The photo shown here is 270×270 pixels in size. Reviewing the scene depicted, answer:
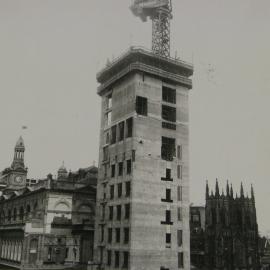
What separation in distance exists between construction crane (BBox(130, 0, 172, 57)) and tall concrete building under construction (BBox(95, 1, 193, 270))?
667cm

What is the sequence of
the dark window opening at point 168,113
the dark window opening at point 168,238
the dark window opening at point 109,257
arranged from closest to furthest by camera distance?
the dark window opening at point 168,238 < the dark window opening at point 109,257 < the dark window opening at point 168,113

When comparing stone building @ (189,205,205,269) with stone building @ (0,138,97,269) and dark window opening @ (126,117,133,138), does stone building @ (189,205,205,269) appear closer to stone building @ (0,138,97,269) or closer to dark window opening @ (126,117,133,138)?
stone building @ (0,138,97,269)

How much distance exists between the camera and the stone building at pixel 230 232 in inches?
3962

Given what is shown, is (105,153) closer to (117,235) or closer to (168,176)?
(168,176)

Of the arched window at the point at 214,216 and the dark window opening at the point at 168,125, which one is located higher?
the dark window opening at the point at 168,125

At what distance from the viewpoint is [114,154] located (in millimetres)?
65188

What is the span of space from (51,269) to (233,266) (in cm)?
5077

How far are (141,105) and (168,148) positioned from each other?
27.6 feet

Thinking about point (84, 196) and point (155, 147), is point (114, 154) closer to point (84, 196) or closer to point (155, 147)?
point (155, 147)

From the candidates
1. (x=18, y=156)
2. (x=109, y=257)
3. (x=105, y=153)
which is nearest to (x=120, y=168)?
(x=105, y=153)

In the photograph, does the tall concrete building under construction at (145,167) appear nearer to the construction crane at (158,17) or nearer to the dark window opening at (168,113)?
the dark window opening at (168,113)

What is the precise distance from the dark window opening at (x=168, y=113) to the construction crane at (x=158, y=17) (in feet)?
37.5

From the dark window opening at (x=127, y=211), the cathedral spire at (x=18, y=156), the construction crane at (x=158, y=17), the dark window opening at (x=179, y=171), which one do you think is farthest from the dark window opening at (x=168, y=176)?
the cathedral spire at (x=18, y=156)

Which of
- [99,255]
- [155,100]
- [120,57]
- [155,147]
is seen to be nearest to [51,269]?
[99,255]
